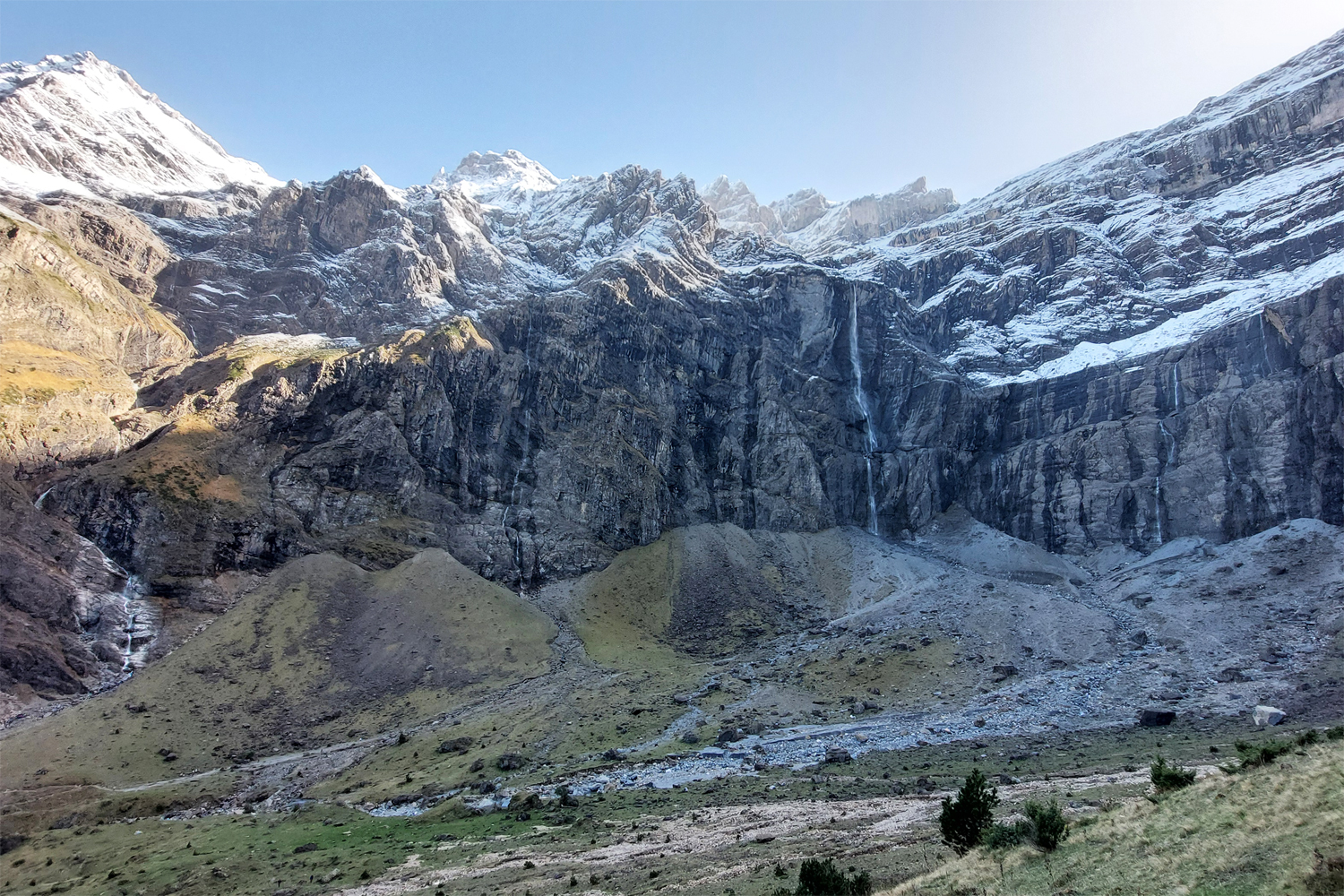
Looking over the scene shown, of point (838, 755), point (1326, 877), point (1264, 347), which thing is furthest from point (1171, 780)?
point (1264, 347)

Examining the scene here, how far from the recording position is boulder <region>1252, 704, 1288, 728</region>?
192 ft

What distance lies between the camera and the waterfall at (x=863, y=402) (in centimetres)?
14800

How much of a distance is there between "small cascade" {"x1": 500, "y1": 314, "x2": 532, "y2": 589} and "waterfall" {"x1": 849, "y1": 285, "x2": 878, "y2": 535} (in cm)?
7420

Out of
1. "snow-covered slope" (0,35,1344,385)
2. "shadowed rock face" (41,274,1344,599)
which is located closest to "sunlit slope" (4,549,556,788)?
"shadowed rock face" (41,274,1344,599)

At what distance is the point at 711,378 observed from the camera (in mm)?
165875

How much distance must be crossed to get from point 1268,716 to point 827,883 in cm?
5935

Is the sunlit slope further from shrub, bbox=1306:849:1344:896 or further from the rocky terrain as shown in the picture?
shrub, bbox=1306:849:1344:896

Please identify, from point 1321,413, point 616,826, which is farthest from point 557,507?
point 1321,413

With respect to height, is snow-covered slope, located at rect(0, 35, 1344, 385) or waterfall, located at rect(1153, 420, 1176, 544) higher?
snow-covered slope, located at rect(0, 35, 1344, 385)

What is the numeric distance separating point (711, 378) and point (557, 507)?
2184 inches

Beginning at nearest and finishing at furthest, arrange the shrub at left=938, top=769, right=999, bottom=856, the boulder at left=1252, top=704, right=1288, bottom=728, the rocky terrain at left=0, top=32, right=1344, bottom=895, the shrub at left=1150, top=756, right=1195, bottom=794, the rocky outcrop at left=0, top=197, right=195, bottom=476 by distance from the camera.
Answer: the shrub at left=938, top=769, right=999, bottom=856
the shrub at left=1150, top=756, right=1195, bottom=794
the boulder at left=1252, top=704, right=1288, bottom=728
the rocky terrain at left=0, top=32, right=1344, bottom=895
the rocky outcrop at left=0, top=197, right=195, bottom=476

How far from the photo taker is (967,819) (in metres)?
26.9

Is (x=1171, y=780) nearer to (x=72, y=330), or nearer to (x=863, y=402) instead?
(x=863, y=402)

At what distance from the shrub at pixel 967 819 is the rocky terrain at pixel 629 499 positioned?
2.98 m
